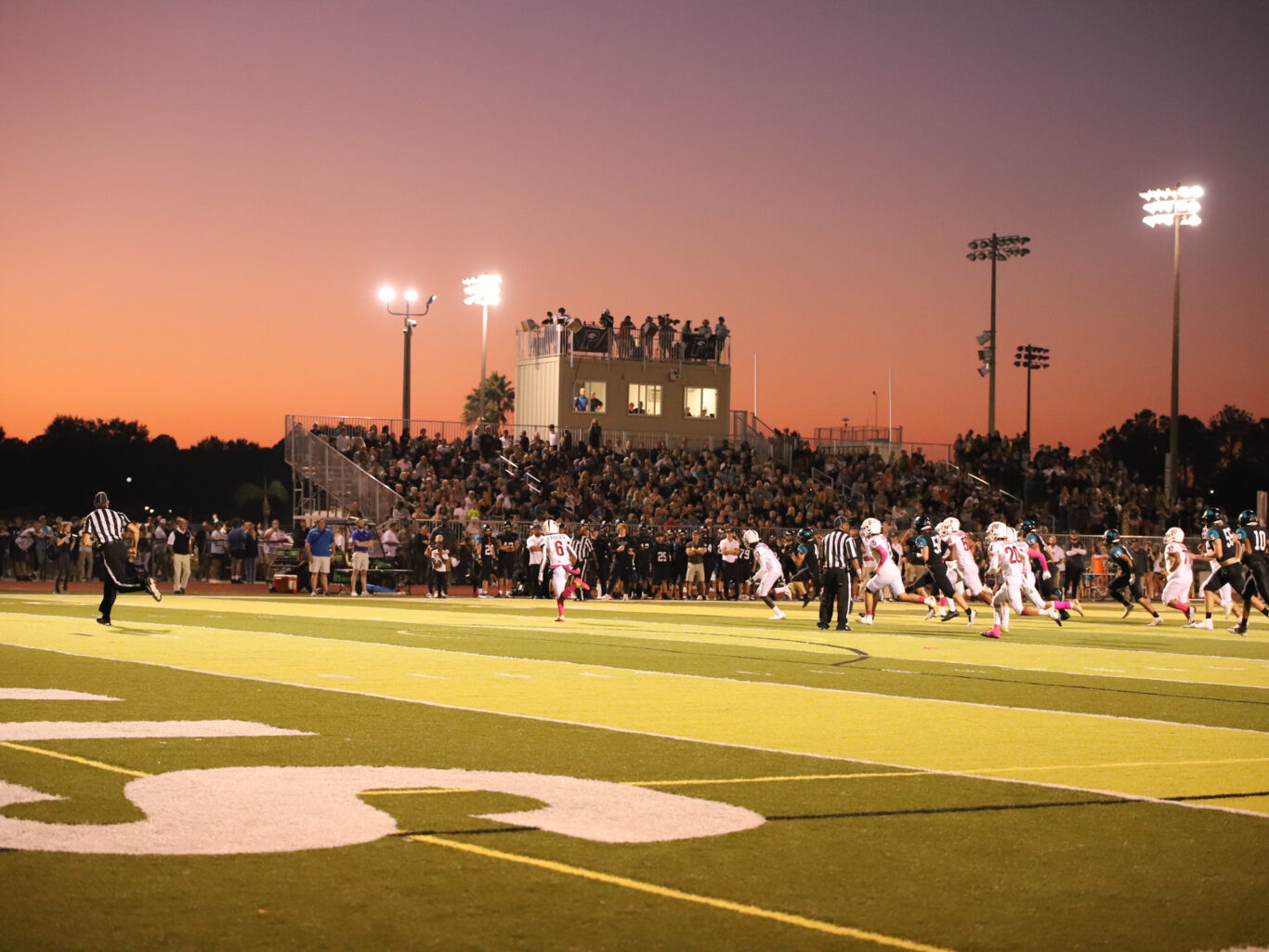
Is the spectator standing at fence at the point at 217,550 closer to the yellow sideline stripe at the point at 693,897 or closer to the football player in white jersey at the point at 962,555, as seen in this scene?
the football player in white jersey at the point at 962,555

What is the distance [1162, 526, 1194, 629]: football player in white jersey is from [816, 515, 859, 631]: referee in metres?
7.03

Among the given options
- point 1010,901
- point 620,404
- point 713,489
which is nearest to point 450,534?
point 713,489

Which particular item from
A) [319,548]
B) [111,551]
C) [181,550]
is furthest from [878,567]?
[181,550]

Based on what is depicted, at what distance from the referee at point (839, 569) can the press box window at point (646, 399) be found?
100ft

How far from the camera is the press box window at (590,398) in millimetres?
50562

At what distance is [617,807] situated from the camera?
6902mm

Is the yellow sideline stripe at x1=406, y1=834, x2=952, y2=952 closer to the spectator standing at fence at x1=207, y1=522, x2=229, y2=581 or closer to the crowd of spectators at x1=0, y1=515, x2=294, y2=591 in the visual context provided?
the crowd of spectators at x1=0, y1=515, x2=294, y2=591

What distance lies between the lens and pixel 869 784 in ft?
26.1

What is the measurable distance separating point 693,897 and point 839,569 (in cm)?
1645

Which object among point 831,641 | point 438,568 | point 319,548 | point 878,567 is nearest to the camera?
point 831,641

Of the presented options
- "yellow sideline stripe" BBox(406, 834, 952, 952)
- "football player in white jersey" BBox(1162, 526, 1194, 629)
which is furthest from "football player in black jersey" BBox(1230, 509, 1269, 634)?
"yellow sideline stripe" BBox(406, 834, 952, 952)

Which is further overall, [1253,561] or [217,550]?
[217,550]

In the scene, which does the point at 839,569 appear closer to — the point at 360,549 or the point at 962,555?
the point at 962,555

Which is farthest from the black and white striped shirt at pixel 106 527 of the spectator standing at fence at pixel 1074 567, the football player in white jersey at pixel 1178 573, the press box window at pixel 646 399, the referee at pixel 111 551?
the press box window at pixel 646 399
